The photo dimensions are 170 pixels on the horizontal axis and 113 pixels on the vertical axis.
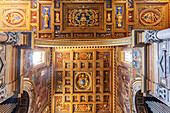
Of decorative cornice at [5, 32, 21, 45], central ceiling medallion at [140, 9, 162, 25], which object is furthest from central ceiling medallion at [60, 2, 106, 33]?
decorative cornice at [5, 32, 21, 45]

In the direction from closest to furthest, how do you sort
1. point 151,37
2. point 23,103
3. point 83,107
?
point 151,37 < point 23,103 < point 83,107

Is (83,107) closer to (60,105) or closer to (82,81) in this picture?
(60,105)

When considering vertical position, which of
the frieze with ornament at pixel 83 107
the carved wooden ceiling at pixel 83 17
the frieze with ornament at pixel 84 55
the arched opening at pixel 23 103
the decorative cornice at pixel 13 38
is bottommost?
the frieze with ornament at pixel 83 107

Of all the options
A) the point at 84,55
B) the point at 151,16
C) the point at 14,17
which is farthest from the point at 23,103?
the point at 151,16

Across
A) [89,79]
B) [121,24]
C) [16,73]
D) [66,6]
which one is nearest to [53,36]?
[66,6]

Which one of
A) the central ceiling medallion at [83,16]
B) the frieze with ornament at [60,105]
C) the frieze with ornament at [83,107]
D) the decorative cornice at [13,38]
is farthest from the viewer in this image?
the frieze with ornament at [83,107]

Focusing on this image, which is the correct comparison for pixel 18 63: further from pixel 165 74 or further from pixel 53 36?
pixel 165 74

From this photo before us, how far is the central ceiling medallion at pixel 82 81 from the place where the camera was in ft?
29.6

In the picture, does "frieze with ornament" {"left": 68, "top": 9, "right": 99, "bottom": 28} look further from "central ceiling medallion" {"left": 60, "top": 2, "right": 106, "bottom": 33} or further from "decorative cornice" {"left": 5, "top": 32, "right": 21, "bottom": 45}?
"decorative cornice" {"left": 5, "top": 32, "right": 21, "bottom": 45}

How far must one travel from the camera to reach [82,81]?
29.3ft

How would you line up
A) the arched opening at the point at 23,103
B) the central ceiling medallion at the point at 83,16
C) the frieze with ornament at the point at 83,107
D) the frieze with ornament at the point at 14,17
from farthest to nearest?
the frieze with ornament at the point at 83,107, the central ceiling medallion at the point at 83,16, the frieze with ornament at the point at 14,17, the arched opening at the point at 23,103

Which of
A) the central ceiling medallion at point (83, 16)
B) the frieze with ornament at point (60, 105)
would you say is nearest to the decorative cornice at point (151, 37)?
the central ceiling medallion at point (83, 16)

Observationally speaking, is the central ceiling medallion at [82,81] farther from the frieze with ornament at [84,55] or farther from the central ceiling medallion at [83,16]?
the central ceiling medallion at [83,16]

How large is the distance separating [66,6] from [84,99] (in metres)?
9.30
